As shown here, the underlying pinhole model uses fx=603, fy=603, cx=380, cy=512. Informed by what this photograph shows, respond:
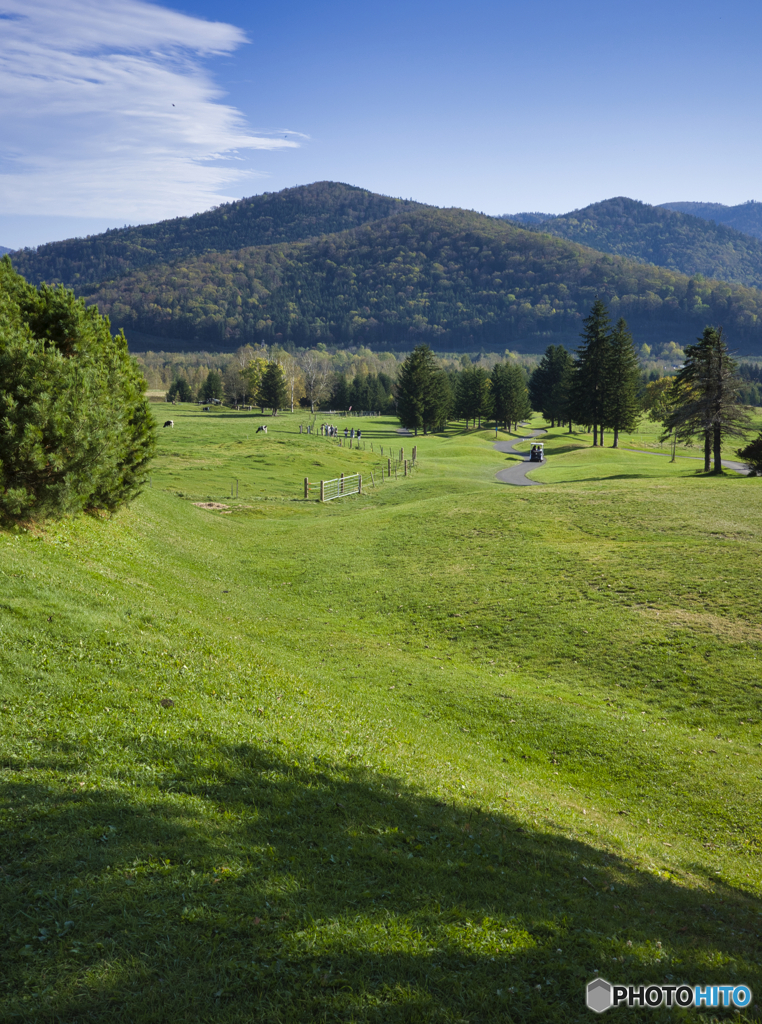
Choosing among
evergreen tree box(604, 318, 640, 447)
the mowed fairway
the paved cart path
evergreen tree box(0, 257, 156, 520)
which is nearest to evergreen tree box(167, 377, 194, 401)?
the paved cart path

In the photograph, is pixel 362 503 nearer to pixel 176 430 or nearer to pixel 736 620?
pixel 736 620

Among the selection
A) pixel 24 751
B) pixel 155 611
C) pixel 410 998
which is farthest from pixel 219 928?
pixel 155 611

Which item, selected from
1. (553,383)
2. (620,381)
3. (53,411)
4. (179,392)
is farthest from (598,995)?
(179,392)

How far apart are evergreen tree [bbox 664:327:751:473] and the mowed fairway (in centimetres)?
3025

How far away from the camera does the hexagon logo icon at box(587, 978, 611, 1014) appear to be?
5.04 metres

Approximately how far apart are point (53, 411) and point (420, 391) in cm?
8278

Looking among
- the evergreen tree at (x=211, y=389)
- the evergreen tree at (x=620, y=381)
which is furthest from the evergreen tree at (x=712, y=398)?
the evergreen tree at (x=211, y=389)

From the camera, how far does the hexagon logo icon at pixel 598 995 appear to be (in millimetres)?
5039

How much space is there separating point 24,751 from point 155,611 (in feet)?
20.4

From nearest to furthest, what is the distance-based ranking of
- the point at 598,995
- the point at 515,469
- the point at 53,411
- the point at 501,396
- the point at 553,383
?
the point at 598,995 < the point at 53,411 < the point at 515,469 < the point at 553,383 < the point at 501,396

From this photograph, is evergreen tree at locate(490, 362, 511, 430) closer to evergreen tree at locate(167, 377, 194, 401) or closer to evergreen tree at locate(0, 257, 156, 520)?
evergreen tree at locate(0, 257, 156, 520)

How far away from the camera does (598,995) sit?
515 cm

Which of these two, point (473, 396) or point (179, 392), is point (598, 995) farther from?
point (179, 392)

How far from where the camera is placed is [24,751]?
7629 mm
